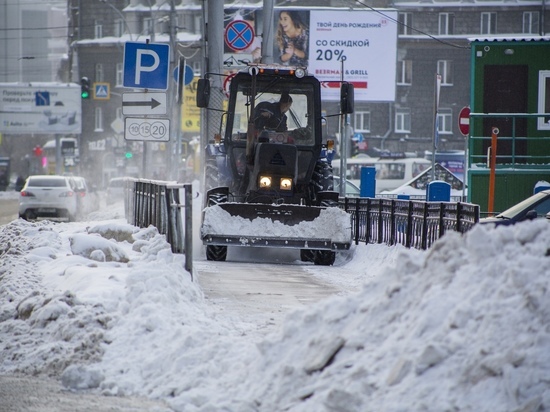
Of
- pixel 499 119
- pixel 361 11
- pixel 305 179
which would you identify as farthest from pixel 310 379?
pixel 361 11

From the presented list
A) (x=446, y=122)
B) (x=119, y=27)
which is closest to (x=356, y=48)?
(x=446, y=122)

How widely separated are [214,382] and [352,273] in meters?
8.94

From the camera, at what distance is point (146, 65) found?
720 inches

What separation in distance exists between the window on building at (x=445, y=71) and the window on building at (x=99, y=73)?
26.3 m

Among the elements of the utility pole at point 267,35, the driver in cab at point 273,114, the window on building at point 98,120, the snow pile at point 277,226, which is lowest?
the snow pile at point 277,226

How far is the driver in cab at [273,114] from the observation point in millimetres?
17359

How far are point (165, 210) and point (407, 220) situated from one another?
14.8ft

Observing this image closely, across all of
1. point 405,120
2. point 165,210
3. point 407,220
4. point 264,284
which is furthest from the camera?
point 405,120

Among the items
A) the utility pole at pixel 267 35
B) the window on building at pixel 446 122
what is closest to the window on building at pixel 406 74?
the window on building at pixel 446 122

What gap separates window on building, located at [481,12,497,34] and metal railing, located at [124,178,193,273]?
188 feet

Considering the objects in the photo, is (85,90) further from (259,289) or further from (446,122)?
(446,122)

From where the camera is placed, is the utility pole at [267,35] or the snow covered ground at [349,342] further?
the utility pole at [267,35]

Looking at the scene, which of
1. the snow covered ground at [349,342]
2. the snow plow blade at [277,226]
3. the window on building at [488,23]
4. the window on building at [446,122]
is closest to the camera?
the snow covered ground at [349,342]

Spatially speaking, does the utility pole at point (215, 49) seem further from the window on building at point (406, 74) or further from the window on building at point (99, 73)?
the window on building at point (99, 73)
